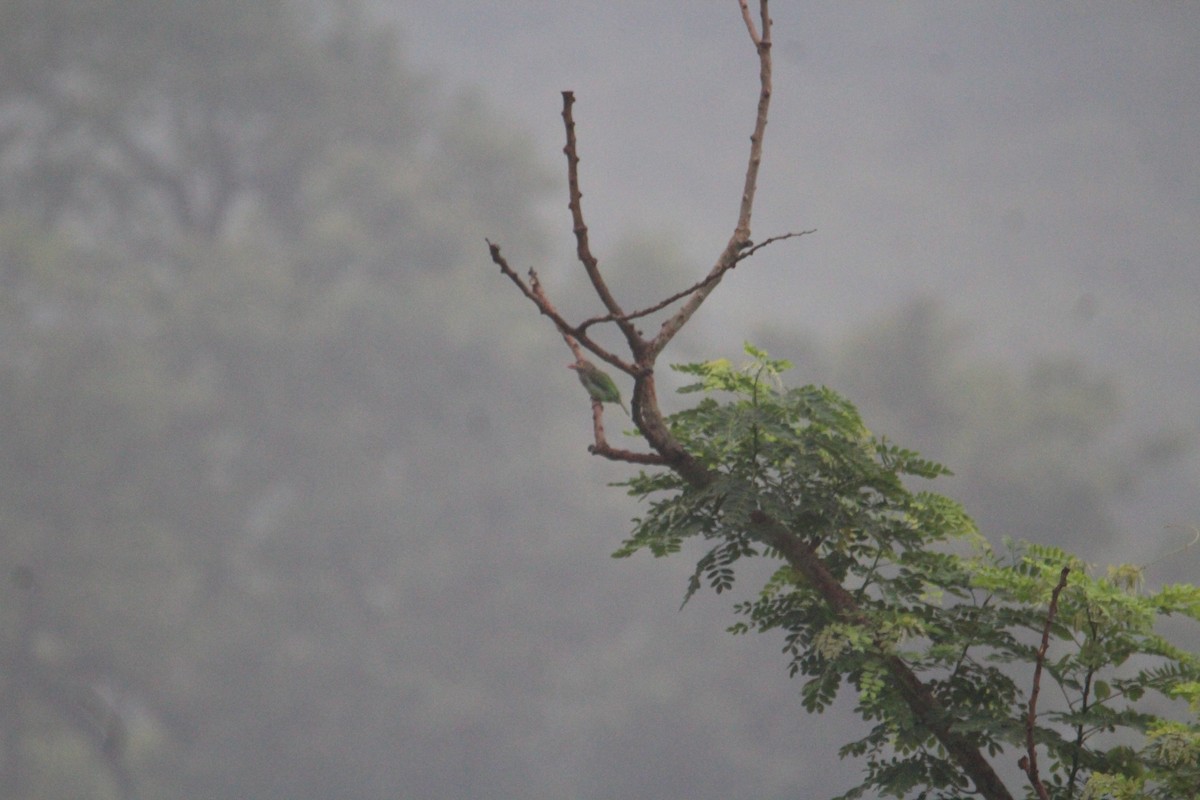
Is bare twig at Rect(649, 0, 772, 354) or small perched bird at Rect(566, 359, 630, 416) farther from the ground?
bare twig at Rect(649, 0, 772, 354)

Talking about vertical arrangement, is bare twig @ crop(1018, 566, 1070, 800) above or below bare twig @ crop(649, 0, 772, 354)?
below

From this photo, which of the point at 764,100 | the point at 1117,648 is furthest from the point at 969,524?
the point at 764,100

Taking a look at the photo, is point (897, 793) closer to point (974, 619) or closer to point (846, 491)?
point (974, 619)

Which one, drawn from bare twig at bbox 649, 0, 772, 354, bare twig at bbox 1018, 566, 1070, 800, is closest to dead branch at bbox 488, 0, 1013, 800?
bare twig at bbox 649, 0, 772, 354

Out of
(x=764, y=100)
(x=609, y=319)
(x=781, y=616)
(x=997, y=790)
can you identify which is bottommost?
(x=997, y=790)

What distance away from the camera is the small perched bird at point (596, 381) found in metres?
4.18

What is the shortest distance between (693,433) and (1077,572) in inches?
65.6

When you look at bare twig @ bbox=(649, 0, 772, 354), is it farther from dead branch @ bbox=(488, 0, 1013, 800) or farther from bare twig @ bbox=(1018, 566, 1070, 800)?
bare twig @ bbox=(1018, 566, 1070, 800)

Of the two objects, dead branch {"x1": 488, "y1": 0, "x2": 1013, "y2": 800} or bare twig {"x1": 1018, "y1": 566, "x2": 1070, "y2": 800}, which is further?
dead branch {"x1": 488, "y1": 0, "x2": 1013, "y2": 800}

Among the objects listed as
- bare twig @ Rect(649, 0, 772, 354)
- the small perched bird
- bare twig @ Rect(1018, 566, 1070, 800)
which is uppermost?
bare twig @ Rect(649, 0, 772, 354)

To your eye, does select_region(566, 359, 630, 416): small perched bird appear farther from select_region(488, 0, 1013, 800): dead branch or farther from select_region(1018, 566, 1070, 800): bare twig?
select_region(1018, 566, 1070, 800): bare twig

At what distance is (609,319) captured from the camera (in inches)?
167

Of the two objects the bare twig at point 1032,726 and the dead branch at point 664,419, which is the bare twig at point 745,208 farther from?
the bare twig at point 1032,726

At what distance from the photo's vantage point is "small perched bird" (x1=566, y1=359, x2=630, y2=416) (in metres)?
4.18
